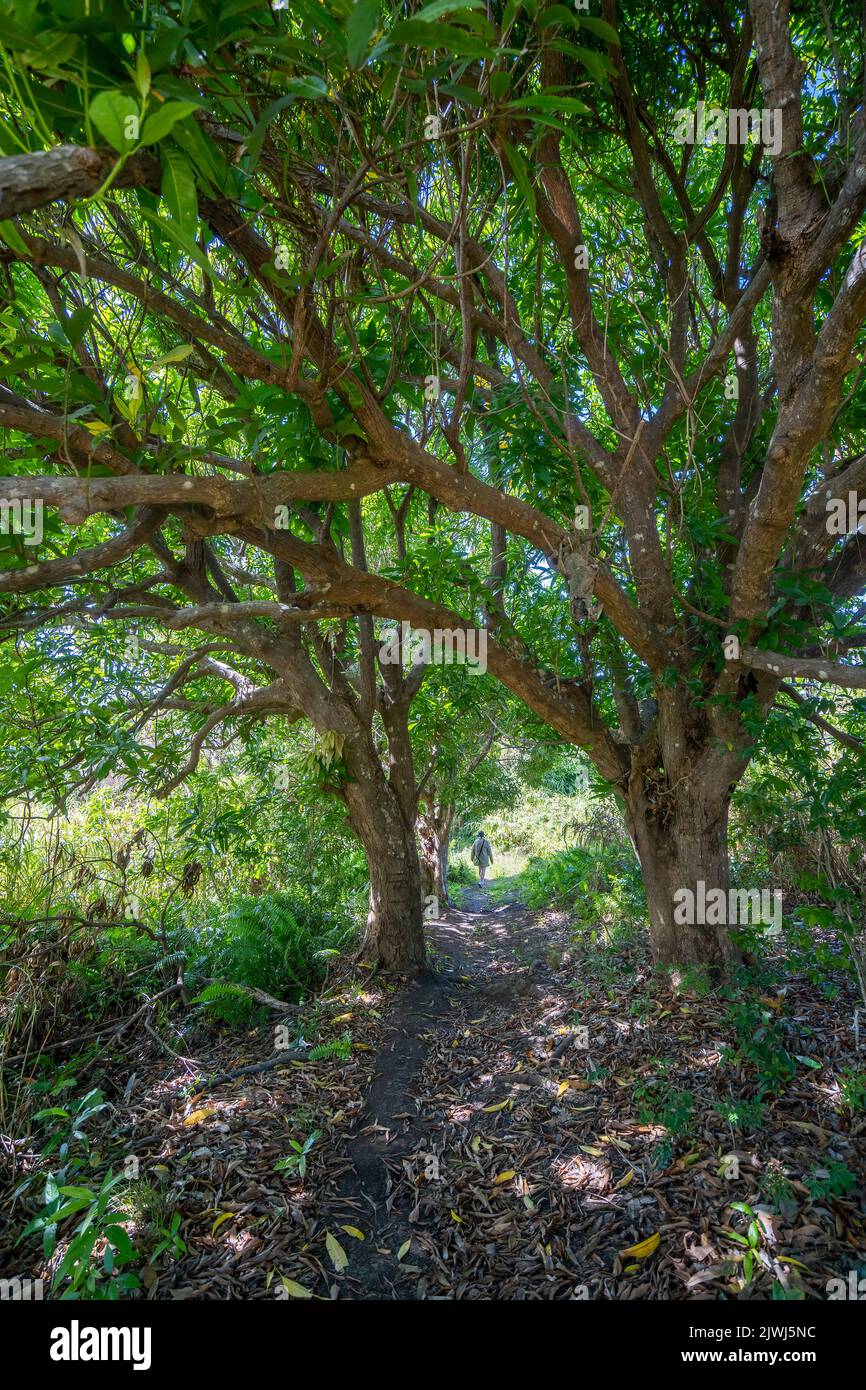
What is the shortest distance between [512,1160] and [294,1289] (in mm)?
1044

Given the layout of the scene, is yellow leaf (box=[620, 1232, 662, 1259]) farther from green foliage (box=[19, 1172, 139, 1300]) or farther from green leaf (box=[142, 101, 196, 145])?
green leaf (box=[142, 101, 196, 145])

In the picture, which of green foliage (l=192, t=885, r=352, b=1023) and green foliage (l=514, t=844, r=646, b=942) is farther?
green foliage (l=514, t=844, r=646, b=942)

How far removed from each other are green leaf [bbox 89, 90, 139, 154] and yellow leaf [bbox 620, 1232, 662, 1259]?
10.4ft

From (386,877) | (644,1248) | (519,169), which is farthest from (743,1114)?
(519,169)

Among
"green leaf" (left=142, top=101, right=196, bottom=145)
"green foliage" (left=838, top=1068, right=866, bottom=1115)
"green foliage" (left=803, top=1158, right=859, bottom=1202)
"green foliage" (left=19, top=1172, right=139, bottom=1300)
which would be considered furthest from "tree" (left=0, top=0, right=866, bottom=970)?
"green foliage" (left=19, top=1172, right=139, bottom=1300)

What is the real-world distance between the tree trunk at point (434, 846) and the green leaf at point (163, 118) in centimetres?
847

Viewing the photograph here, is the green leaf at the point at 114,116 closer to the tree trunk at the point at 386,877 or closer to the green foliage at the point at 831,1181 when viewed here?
the green foliage at the point at 831,1181

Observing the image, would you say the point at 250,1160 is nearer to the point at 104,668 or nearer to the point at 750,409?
the point at 104,668

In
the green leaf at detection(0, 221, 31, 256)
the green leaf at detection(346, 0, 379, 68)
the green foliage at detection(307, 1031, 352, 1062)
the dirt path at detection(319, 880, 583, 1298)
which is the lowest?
the dirt path at detection(319, 880, 583, 1298)

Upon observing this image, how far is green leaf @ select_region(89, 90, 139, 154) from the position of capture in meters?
0.89

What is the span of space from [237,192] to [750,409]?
10.5 ft

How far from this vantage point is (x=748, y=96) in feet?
10.7

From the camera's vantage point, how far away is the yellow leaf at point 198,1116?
10.3 feet

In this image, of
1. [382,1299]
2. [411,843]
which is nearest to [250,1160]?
[382,1299]
